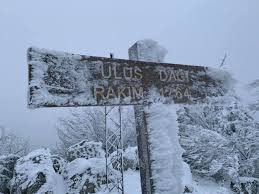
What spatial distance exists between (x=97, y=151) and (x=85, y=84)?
41.2 ft

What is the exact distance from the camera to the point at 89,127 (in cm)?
2470

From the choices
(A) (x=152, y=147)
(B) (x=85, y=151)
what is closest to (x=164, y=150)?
(A) (x=152, y=147)

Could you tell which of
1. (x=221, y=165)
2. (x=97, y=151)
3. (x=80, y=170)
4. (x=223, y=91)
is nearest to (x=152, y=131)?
(x=223, y=91)

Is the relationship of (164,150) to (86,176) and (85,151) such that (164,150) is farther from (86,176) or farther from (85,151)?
(85,151)

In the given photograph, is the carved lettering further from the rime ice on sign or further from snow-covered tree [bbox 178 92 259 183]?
snow-covered tree [bbox 178 92 259 183]

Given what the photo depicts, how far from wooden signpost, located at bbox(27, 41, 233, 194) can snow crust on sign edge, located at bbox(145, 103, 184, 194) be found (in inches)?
2.0

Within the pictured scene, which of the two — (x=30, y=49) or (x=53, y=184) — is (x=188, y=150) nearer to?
(x=53, y=184)

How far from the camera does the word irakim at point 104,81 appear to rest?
83.8 inches

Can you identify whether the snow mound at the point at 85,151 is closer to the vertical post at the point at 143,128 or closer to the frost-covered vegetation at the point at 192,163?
the frost-covered vegetation at the point at 192,163

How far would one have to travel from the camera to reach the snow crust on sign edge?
2348 mm

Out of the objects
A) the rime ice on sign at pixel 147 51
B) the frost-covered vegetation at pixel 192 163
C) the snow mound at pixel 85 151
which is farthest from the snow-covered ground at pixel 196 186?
the rime ice on sign at pixel 147 51

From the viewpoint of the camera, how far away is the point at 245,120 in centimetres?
1396

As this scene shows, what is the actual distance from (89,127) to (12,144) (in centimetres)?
1411

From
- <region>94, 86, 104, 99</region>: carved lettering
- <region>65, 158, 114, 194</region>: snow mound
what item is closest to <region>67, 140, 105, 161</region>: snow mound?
<region>65, 158, 114, 194</region>: snow mound
